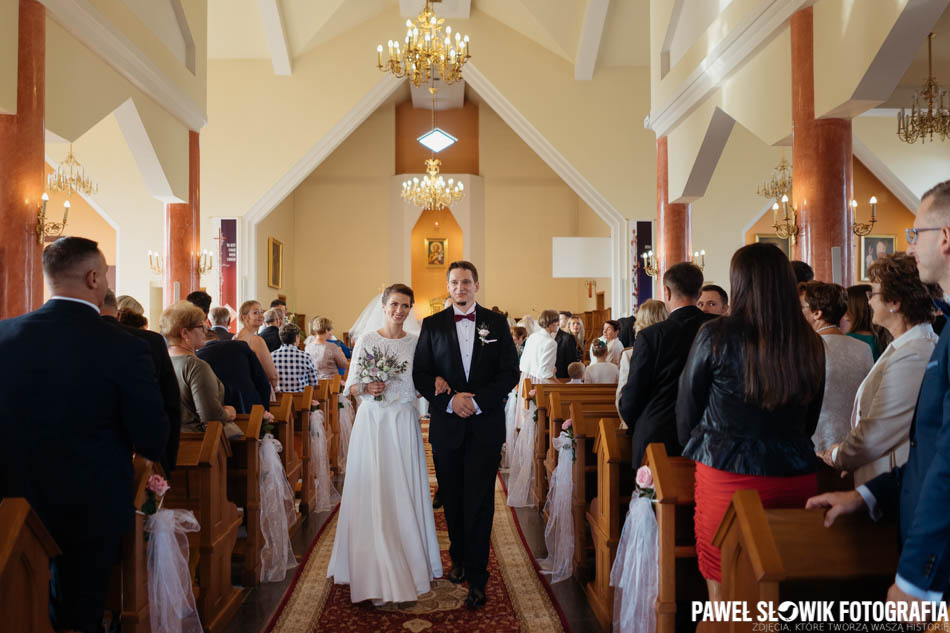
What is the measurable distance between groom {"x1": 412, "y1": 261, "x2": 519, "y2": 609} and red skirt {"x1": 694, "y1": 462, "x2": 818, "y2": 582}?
146cm

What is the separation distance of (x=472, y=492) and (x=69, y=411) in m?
2.03

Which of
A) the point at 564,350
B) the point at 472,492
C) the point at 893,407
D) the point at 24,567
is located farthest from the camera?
the point at 564,350

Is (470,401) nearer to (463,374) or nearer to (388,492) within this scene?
(463,374)

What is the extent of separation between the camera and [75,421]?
7.72 ft

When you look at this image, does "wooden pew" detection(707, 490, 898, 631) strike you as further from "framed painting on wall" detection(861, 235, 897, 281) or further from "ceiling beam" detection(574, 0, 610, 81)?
"framed painting on wall" detection(861, 235, 897, 281)

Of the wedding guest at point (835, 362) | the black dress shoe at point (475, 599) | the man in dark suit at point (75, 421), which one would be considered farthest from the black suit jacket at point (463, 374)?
the man in dark suit at point (75, 421)

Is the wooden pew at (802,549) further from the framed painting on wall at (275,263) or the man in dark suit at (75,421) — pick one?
the framed painting on wall at (275,263)

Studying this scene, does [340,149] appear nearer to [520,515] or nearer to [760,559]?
[520,515]

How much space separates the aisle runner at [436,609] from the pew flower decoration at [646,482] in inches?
36.4

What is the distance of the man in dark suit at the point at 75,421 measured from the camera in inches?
91.2

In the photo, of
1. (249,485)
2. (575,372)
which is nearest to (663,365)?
(249,485)

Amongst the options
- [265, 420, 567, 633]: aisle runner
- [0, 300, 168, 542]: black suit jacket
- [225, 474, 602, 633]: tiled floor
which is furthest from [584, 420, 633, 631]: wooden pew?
[0, 300, 168, 542]: black suit jacket

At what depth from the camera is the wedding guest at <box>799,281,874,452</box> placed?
3.16 meters

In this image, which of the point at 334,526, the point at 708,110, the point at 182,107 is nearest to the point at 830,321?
the point at 334,526
